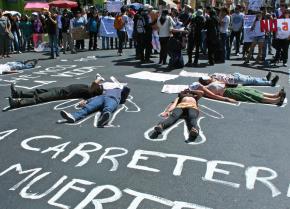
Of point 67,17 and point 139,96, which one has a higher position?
point 67,17

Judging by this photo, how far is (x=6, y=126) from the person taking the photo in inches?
332

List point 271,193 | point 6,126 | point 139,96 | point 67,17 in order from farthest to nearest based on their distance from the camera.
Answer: point 67,17, point 139,96, point 6,126, point 271,193

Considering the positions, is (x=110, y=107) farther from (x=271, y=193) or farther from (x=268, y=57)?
(x=268, y=57)

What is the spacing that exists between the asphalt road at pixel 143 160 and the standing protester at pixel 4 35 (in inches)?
312

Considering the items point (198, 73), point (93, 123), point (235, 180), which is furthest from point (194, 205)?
point (198, 73)

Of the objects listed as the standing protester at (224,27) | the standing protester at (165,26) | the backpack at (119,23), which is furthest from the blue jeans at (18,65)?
the standing protester at (224,27)

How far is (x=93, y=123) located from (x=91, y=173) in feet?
7.70

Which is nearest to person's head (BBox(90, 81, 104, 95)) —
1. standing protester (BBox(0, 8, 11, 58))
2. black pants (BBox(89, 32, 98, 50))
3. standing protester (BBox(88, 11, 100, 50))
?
standing protester (BBox(0, 8, 11, 58))

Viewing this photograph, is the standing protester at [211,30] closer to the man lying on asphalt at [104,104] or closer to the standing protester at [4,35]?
the man lying on asphalt at [104,104]

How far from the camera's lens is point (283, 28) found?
14789 millimetres

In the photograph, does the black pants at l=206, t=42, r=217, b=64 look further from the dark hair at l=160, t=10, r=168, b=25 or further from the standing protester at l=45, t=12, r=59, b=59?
the standing protester at l=45, t=12, r=59, b=59

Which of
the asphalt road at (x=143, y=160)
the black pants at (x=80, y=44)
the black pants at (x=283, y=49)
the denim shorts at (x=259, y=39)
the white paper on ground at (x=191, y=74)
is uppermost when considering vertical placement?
the denim shorts at (x=259, y=39)

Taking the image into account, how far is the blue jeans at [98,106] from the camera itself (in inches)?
340

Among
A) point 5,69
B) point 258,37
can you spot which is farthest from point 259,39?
point 5,69
